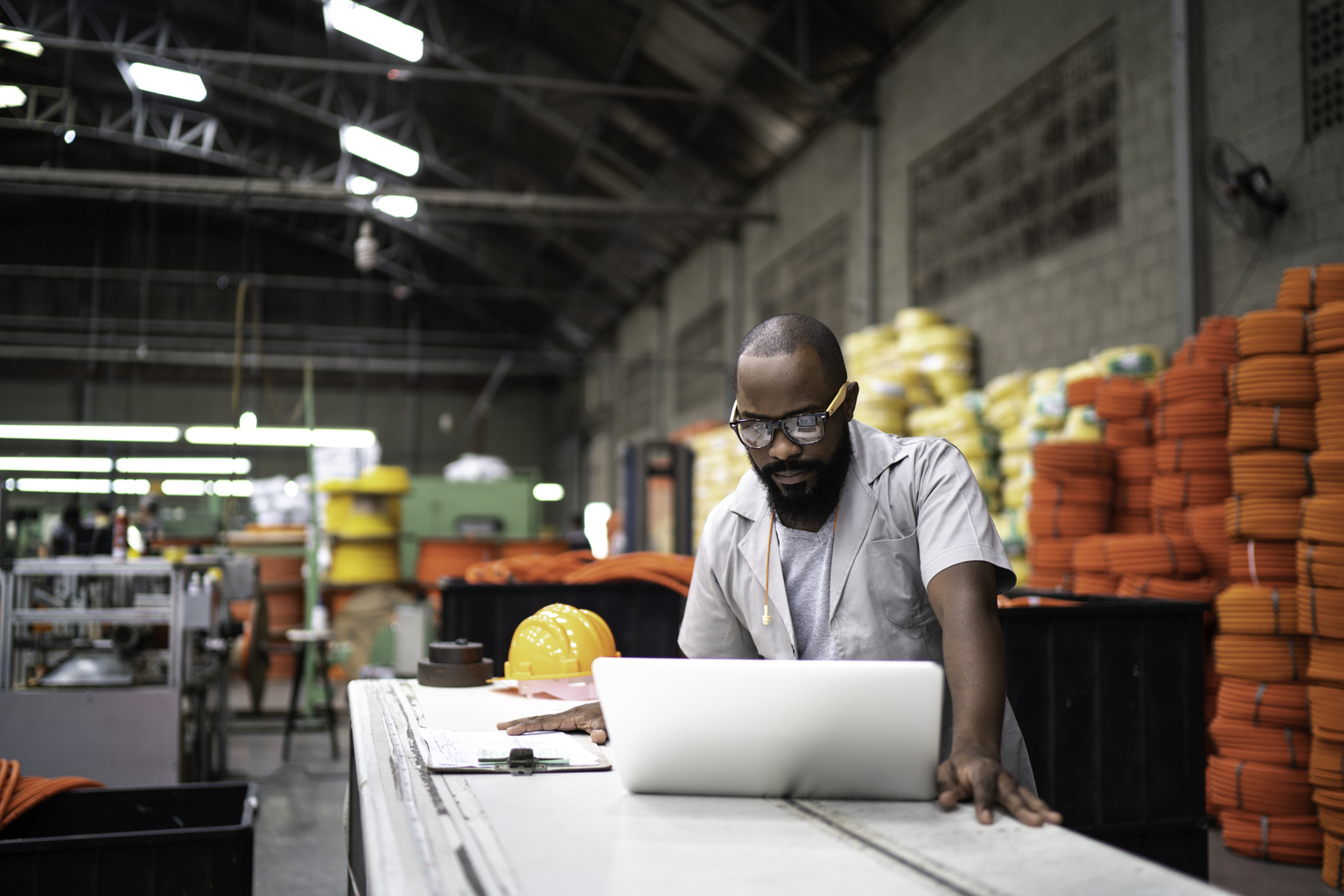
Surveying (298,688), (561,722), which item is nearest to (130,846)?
(561,722)

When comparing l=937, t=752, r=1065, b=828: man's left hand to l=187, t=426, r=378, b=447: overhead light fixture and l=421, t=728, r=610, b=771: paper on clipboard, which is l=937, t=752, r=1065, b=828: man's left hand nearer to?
l=421, t=728, r=610, b=771: paper on clipboard

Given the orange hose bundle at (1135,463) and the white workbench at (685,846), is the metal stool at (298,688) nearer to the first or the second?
the orange hose bundle at (1135,463)

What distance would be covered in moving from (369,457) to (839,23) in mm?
8688

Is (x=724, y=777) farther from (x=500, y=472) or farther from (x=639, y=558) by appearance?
(x=500, y=472)

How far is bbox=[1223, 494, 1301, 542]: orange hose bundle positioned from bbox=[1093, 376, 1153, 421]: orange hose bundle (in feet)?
3.70

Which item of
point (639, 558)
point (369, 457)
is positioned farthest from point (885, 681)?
point (369, 457)

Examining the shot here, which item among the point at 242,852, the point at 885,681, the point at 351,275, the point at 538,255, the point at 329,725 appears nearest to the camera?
the point at 885,681

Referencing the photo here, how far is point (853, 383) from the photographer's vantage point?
6.53 ft

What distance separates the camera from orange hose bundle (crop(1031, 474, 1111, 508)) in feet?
19.4

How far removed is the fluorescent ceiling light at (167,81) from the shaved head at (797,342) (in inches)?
543

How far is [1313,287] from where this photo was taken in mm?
4566

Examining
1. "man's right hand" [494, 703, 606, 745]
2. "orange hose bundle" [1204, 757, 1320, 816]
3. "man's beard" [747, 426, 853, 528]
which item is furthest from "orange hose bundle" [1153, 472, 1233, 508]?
"man's right hand" [494, 703, 606, 745]

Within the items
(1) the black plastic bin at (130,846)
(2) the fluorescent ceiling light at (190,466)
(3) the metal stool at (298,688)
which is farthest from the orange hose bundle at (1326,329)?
(2) the fluorescent ceiling light at (190,466)

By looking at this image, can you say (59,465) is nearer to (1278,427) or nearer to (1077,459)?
(1077,459)
